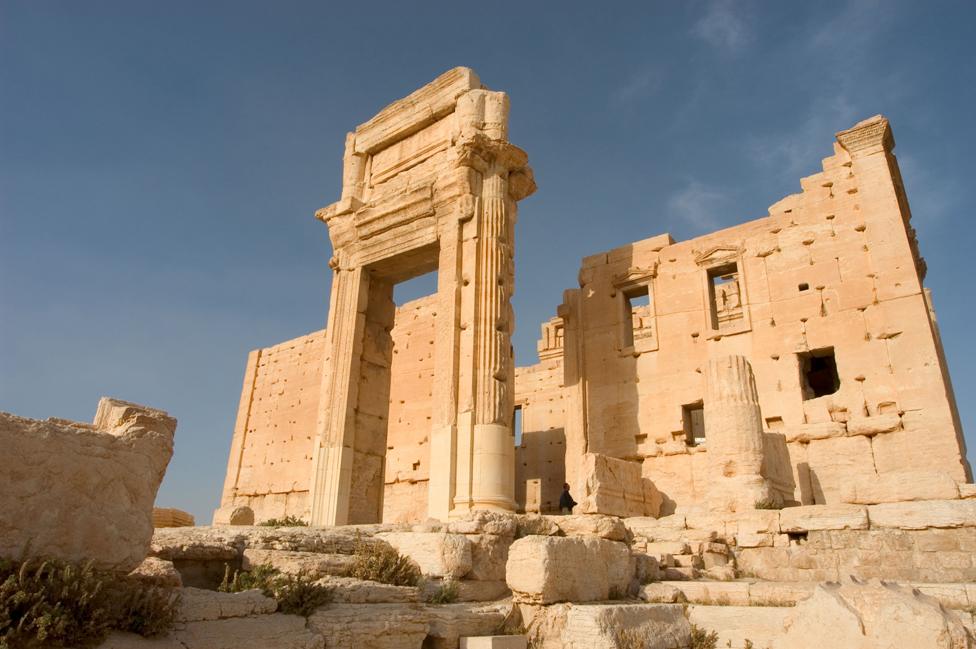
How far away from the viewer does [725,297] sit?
20.8 metres

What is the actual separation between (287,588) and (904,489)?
8.66m

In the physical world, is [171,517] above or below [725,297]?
below

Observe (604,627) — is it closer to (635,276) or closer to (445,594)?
(445,594)

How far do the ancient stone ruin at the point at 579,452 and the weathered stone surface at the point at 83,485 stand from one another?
2 cm

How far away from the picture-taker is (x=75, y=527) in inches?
147

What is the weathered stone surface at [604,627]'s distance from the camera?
17.0 ft

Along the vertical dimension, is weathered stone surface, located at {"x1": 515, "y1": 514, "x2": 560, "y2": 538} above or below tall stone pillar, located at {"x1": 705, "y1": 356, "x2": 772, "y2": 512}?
below

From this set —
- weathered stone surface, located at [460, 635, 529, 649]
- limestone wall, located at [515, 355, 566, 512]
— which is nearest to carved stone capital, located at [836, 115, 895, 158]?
limestone wall, located at [515, 355, 566, 512]

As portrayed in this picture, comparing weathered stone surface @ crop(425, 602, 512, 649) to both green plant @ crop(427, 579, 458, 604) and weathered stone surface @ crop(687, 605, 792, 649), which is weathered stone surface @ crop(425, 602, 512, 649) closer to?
green plant @ crop(427, 579, 458, 604)

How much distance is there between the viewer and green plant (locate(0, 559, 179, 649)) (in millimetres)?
3191

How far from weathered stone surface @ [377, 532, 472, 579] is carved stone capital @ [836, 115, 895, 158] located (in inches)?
470

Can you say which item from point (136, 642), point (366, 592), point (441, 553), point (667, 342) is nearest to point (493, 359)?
point (667, 342)

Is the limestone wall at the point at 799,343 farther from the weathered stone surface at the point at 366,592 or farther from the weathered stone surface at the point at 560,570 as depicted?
the weathered stone surface at the point at 366,592

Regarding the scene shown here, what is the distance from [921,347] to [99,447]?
12.9 metres
